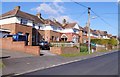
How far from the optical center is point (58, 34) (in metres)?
61.2

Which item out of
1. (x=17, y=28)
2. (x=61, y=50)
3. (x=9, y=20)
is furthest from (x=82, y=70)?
(x=9, y=20)

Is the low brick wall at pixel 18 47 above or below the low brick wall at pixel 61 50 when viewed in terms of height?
above

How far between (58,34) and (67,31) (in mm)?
5536

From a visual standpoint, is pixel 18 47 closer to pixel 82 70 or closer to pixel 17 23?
pixel 17 23

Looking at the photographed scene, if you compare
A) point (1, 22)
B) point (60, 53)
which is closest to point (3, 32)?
point (1, 22)

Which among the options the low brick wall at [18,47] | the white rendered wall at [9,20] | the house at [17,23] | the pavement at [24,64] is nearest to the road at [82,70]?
the pavement at [24,64]

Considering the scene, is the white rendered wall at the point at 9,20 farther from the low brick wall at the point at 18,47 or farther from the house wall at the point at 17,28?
the low brick wall at the point at 18,47

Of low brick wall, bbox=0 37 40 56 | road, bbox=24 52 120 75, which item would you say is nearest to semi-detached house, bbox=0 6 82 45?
low brick wall, bbox=0 37 40 56

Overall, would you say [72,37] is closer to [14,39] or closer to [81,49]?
[81,49]

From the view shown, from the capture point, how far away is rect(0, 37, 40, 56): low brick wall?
28578 mm

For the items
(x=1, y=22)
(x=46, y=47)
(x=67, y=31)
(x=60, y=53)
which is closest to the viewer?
(x=60, y=53)

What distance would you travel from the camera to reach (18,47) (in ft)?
99.5

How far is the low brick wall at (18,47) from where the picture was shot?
93.8 ft

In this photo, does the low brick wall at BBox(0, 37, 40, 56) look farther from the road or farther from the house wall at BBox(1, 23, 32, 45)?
the road
